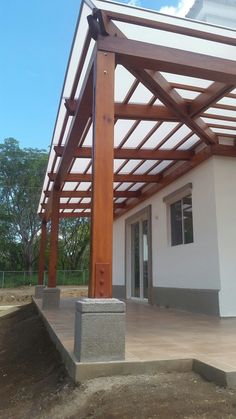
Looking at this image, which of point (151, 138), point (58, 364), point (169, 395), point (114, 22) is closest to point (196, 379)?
point (169, 395)

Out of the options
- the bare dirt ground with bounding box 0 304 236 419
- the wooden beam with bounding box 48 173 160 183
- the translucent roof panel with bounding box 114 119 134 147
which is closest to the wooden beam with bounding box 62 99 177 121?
the translucent roof panel with bounding box 114 119 134 147

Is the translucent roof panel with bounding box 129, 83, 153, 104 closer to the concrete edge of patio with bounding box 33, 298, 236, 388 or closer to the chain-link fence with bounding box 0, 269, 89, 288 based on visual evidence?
the concrete edge of patio with bounding box 33, 298, 236, 388

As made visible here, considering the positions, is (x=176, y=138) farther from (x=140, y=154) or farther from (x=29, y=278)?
(x=29, y=278)

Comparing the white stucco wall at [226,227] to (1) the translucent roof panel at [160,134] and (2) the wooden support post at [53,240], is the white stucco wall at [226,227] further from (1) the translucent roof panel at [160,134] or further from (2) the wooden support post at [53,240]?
(2) the wooden support post at [53,240]

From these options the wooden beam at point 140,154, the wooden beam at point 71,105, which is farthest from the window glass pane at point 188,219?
the wooden beam at point 71,105

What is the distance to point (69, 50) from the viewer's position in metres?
5.21

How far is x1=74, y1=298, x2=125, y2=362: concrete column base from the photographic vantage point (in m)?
3.28

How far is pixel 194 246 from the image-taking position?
26.7ft

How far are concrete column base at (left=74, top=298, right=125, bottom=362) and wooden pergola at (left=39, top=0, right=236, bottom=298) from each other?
0.71 feet

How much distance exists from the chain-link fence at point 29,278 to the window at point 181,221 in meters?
14.4

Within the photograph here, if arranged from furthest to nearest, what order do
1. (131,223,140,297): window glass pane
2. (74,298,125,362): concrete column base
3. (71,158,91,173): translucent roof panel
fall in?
1. (131,223,140,297): window glass pane
2. (71,158,91,173): translucent roof panel
3. (74,298,125,362): concrete column base

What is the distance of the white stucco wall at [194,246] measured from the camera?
24.6 ft

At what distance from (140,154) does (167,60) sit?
3.71 m

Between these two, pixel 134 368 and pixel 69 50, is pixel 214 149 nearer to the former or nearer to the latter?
pixel 69 50
